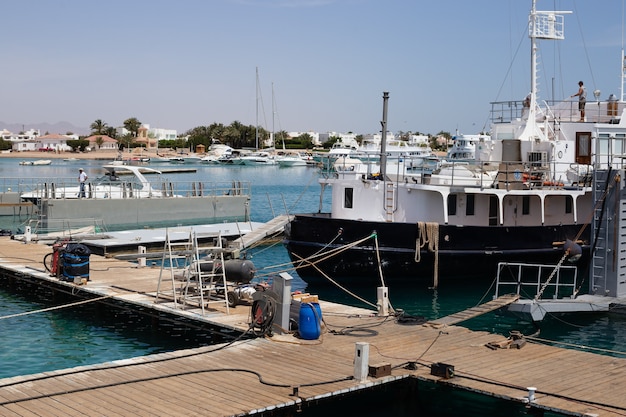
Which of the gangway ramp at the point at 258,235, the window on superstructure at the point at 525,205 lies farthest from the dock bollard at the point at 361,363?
the gangway ramp at the point at 258,235

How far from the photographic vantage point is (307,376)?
13641 mm

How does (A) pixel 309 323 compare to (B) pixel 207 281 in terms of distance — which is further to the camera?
(B) pixel 207 281

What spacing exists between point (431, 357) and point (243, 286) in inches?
257

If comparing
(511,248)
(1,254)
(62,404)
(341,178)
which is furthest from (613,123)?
(62,404)

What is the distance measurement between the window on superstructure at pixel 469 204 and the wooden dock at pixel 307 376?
10612mm

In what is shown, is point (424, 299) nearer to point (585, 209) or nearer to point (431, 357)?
point (585, 209)

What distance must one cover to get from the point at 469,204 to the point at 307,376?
15219 mm

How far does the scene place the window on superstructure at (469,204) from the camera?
27500 mm

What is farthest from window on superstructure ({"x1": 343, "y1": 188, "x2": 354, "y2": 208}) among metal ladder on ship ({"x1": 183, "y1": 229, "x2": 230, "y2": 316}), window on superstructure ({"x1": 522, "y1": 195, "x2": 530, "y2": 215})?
metal ladder on ship ({"x1": 183, "y1": 229, "x2": 230, "y2": 316})

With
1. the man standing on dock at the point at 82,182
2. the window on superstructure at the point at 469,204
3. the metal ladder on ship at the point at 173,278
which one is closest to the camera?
the metal ladder on ship at the point at 173,278

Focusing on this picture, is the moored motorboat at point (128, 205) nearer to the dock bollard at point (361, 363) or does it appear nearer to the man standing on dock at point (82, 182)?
the man standing on dock at point (82, 182)

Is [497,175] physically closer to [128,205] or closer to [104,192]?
[128,205]

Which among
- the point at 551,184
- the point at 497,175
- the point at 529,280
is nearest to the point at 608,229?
the point at 497,175

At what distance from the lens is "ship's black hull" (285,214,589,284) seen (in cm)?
2586
